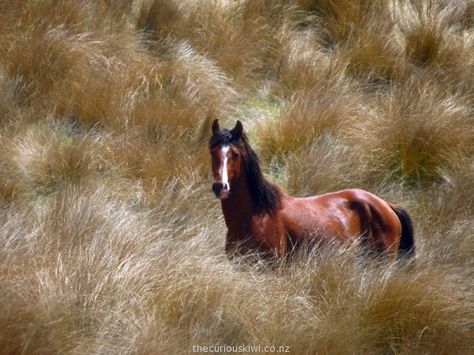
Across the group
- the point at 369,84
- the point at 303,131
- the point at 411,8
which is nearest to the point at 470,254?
the point at 303,131

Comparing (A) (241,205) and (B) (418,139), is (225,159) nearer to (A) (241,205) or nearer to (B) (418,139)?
(A) (241,205)

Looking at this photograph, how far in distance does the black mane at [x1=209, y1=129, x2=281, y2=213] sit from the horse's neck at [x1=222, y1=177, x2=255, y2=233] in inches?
1.2

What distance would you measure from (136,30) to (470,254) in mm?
4531

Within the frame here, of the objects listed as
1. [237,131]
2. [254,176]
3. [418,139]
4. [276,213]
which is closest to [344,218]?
[276,213]

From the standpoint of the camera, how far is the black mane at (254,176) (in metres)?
4.63

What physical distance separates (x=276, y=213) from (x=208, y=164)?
6.10 feet

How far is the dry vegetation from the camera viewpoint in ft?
14.1

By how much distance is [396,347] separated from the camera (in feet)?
14.4

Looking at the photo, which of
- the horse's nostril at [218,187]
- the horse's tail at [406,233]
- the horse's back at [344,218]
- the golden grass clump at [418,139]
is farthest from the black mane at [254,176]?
the golden grass clump at [418,139]

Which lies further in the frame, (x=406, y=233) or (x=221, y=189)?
(x=406, y=233)

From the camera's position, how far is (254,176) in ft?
15.5

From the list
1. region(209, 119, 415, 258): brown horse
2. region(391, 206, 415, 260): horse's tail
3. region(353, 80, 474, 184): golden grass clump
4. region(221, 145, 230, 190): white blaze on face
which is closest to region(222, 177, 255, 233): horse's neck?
region(209, 119, 415, 258): brown horse

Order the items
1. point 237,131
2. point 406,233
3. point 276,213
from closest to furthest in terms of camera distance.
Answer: point 237,131 → point 276,213 → point 406,233

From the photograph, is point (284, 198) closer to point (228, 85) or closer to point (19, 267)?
point (19, 267)
